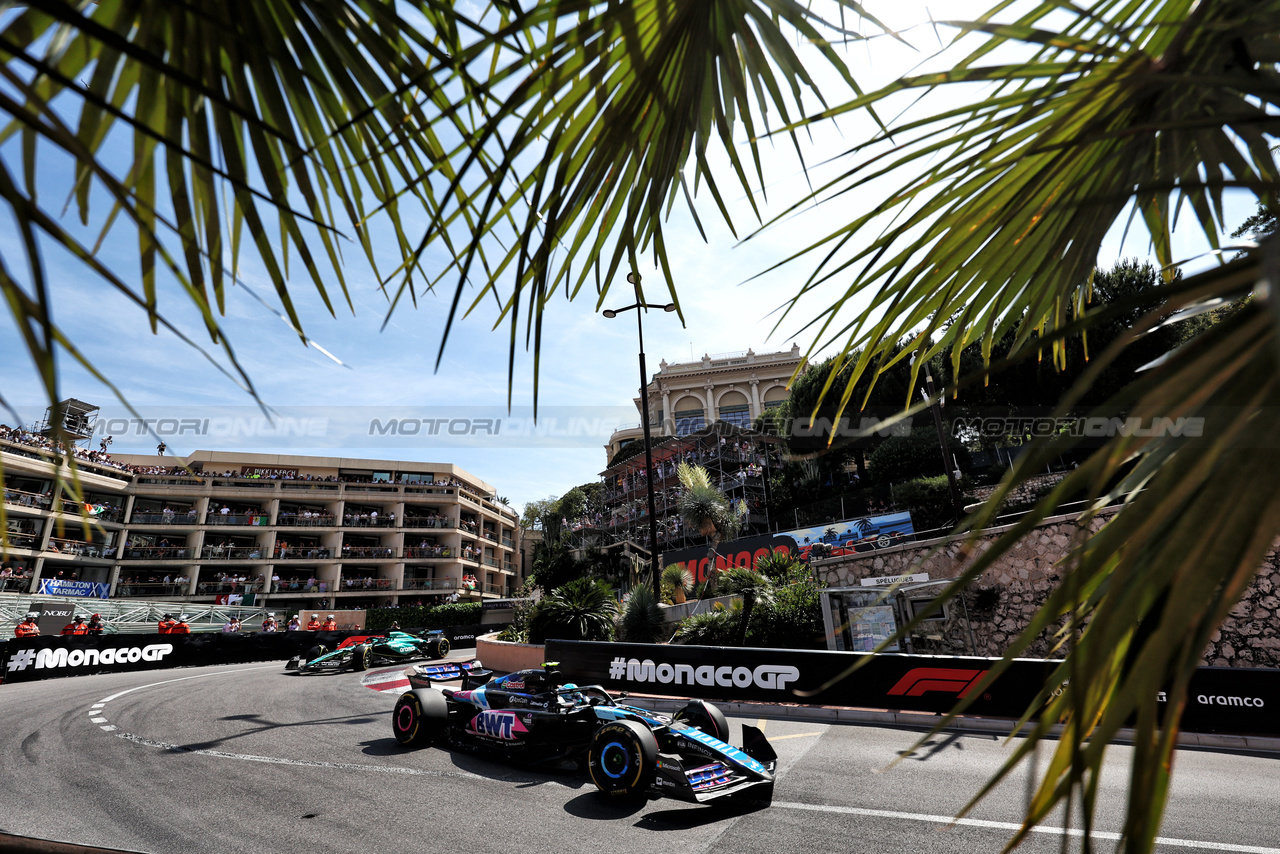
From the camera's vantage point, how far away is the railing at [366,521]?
4919 cm

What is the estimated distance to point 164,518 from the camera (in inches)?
1681

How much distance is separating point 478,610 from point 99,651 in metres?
22.9

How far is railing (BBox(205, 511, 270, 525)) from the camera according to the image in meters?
44.5

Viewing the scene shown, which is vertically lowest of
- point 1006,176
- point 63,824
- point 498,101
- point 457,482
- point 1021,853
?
point 1021,853

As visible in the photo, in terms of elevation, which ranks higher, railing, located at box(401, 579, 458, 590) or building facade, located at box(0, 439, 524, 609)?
building facade, located at box(0, 439, 524, 609)

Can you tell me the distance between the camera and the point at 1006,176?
4.75ft

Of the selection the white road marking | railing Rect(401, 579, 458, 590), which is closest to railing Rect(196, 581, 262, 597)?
railing Rect(401, 579, 458, 590)

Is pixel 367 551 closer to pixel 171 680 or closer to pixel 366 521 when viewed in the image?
pixel 366 521

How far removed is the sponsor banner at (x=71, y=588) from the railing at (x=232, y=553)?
5739mm

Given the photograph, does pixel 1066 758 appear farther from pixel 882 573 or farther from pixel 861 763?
pixel 882 573

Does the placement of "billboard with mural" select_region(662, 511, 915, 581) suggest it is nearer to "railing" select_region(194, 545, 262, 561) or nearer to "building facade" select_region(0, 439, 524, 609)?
"building facade" select_region(0, 439, 524, 609)

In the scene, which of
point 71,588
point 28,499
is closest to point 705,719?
point 71,588

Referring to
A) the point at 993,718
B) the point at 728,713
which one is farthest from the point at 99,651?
the point at 993,718

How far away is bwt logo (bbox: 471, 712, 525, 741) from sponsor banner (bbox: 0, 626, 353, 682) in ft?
44.9
